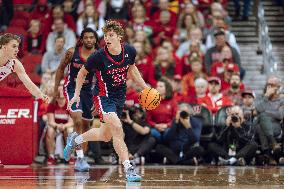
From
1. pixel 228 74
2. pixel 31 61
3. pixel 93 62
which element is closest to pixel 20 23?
pixel 31 61

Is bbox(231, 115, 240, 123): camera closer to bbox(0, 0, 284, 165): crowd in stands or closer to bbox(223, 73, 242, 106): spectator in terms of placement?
bbox(0, 0, 284, 165): crowd in stands

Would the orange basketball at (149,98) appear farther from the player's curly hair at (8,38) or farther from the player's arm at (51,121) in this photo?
the player's arm at (51,121)

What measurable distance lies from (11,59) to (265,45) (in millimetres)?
9429

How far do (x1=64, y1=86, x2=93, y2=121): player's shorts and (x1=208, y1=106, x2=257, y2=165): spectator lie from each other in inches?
127

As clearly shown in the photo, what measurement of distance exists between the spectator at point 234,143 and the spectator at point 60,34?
17.9 feet

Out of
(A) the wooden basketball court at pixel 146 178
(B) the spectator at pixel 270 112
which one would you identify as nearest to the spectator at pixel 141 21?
(B) the spectator at pixel 270 112

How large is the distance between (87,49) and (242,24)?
9.91 m

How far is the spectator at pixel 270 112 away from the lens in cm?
1773

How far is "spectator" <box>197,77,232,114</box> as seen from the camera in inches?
733

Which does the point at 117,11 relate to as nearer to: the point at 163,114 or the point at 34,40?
the point at 34,40

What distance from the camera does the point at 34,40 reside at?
22359 mm

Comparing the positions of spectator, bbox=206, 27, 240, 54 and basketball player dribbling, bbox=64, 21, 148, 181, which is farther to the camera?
spectator, bbox=206, 27, 240, 54

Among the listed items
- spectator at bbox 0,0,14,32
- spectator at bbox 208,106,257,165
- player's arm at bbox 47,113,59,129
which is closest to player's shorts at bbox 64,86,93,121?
player's arm at bbox 47,113,59,129

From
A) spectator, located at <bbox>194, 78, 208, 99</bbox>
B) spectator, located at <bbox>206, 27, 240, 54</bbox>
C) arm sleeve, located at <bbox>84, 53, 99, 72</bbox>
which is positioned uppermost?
spectator, located at <bbox>206, 27, 240, 54</bbox>
